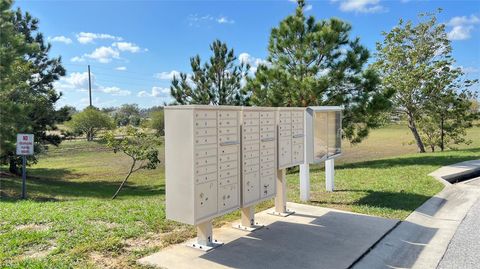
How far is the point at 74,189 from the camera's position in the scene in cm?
1366

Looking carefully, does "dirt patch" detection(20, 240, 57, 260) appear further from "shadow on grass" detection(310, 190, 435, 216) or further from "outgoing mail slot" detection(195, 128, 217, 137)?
"shadow on grass" detection(310, 190, 435, 216)

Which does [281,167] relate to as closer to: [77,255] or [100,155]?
[77,255]

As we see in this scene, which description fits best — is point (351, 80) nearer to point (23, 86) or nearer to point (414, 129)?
point (414, 129)

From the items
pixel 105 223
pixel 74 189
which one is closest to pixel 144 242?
pixel 105 223

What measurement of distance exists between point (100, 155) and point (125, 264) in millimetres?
25584

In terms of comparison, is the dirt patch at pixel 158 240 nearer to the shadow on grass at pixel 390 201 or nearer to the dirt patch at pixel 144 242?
the dirt patch at pixel 144 242

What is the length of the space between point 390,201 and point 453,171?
12.7 ft

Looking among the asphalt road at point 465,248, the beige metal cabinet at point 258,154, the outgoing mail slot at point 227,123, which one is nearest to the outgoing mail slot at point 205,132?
the outgoing mail slot at point 227,123

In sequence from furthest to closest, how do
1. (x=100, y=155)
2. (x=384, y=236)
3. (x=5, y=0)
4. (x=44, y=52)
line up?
(x=100, y=155) < (x=44, y=52) < (x=5, y=0) < (x=384, y=236)

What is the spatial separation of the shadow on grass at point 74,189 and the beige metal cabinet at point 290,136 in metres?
7.79

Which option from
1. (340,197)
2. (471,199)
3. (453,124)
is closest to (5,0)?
(340,197)

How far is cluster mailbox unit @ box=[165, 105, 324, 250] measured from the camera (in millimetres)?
3324

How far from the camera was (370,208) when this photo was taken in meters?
5.57

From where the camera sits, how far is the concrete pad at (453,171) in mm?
8176
